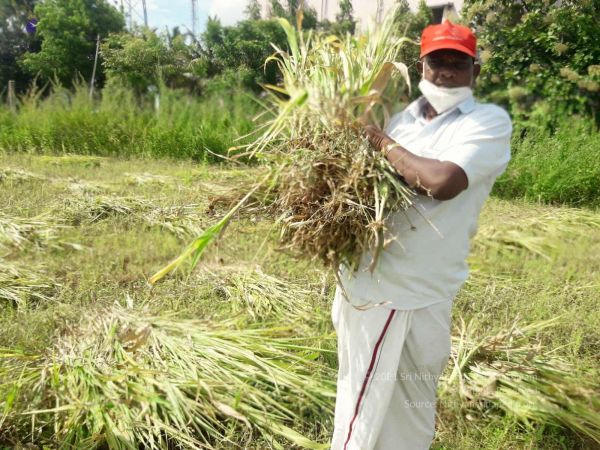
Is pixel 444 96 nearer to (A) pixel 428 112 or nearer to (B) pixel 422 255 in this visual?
(A) pixel 428 112

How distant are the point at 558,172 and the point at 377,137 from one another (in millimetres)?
5423

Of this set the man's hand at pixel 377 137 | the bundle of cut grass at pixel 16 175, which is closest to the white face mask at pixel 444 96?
the man's hand at pixel 377 137

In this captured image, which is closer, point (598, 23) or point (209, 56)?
point (598, 23)

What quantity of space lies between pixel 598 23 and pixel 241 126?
588 cm

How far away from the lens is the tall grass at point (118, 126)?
8.06 metres

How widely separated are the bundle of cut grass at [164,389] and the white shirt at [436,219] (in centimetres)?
75

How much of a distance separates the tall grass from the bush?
4.17 metres

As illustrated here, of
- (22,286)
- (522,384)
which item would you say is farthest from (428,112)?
(22,286)

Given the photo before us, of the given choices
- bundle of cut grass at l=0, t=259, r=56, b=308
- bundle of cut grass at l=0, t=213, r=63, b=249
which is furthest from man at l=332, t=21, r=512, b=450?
bundle of cut grass at l=0, t=213, r=63, b=249

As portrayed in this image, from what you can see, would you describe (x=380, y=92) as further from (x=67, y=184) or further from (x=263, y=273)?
(x=67, y=184)

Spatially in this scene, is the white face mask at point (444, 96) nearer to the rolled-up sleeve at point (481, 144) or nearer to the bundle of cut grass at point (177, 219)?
the rolled-up sleeve at point (481, 144)

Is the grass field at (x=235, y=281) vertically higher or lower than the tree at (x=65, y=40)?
lower

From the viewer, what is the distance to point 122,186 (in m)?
5.48

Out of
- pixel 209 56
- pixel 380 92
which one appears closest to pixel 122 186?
pixel 380 92
